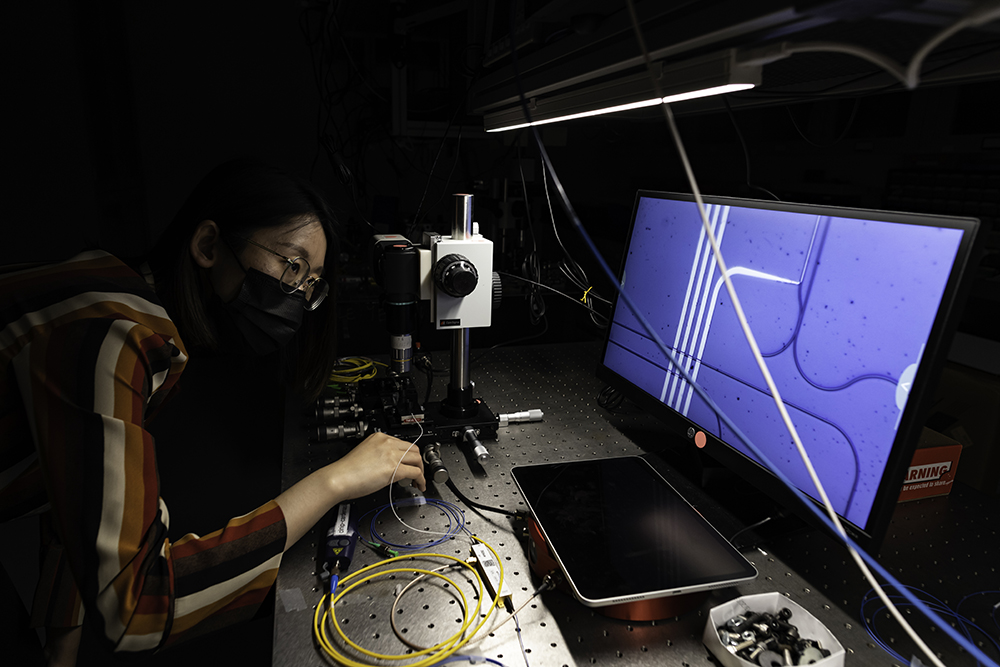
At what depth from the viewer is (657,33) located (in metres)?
0.63

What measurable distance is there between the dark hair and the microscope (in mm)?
179

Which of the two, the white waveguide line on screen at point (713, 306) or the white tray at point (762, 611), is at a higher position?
the white waveguide line on screen at point (713, 306)

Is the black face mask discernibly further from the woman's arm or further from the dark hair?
the woman's arm

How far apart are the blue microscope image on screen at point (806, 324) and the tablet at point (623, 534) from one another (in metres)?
0.14

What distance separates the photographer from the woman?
2.14ft

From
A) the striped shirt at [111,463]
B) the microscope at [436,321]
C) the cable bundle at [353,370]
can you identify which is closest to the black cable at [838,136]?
the microscope at [436,321]

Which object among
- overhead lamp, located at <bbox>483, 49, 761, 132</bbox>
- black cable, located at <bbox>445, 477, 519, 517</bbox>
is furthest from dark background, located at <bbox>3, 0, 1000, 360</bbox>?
black cable, located at <bbox>445, 477, 519, 517</bbox>

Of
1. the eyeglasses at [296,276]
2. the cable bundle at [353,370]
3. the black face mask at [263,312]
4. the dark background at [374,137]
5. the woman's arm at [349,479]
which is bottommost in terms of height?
the cable bundle at [353,370]

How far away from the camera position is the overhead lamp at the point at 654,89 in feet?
1.93

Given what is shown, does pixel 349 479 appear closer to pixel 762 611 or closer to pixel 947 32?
pixel 762 611

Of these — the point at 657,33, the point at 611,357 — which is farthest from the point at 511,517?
the point at 657,33

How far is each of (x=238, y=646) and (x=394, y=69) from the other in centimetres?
197

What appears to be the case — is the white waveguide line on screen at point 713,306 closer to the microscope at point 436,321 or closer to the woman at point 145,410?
the microscope at point 436,321

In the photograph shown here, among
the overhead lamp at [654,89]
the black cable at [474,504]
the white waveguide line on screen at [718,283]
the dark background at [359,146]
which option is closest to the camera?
the overhead lamp at [654,89]
